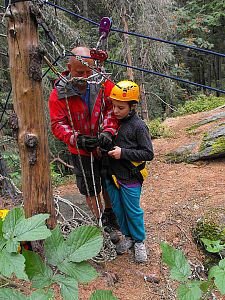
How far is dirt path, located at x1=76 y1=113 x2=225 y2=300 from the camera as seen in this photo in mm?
3027

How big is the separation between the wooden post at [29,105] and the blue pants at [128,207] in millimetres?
729

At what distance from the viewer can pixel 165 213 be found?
469 centimetres

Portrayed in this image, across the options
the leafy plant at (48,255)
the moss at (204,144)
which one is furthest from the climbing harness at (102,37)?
the moss at (204,144)

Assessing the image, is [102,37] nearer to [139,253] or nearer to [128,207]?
[128,207]

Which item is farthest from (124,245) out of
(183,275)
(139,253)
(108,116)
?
(183,275)

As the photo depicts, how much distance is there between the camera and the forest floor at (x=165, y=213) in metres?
3.03

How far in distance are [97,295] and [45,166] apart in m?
1.50

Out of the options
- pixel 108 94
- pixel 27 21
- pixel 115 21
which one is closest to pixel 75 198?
pixel 108 94

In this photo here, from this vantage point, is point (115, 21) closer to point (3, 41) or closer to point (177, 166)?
point (3, 41)

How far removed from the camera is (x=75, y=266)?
1203 millimetres

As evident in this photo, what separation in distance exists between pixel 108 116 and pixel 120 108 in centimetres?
17

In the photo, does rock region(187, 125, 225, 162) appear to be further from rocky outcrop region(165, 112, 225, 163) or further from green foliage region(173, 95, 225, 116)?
green foliage region(173, 95, 225, 116)

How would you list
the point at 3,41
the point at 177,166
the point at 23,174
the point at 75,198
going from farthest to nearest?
the point at 3,41 < the point at 177,166 < the point at 75,198 < the point at 23,174

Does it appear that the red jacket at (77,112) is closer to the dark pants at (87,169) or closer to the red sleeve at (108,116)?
the red sleeve at (108,116)
